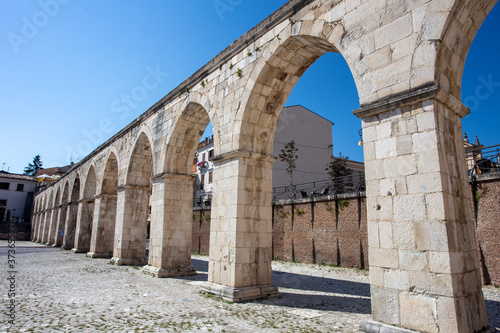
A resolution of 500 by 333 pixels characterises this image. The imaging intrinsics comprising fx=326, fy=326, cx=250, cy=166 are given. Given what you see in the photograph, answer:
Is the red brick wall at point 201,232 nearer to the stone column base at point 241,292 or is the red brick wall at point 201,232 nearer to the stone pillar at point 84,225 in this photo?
the stone pillar at point 84,225

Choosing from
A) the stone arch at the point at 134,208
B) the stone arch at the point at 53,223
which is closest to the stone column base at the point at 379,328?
the stone arch at the point at 134,208

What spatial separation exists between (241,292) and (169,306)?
141 cm

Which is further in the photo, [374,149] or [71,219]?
[71,219]

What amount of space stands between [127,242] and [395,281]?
10.8 metres

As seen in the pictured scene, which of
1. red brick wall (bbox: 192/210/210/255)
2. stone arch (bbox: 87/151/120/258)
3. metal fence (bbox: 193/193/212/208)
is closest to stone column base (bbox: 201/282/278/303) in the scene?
stone arch (bbox: 87/151/120/258)

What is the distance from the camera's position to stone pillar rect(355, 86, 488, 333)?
3.79m

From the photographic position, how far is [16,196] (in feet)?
148

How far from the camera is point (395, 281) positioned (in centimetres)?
416

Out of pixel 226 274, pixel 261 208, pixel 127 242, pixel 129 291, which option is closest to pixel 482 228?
pixel 261 208

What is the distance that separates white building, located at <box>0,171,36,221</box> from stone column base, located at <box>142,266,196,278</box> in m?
44.2

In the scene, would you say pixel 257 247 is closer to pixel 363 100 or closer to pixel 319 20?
pixel 363 100

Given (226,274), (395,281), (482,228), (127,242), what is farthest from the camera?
(127,242)

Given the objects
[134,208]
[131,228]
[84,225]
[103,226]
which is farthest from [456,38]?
[84,225]

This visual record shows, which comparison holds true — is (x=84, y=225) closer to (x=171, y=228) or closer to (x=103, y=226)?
(x=103, y=226)
